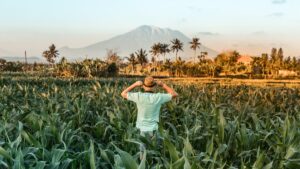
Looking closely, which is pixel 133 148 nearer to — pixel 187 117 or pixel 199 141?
pixel 199 141

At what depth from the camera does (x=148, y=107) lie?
243 inches

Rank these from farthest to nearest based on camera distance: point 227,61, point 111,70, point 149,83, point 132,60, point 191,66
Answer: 1. point 227,61
2. point 132,60
3. point 191,66
4. point 111,70
5. point 149,83

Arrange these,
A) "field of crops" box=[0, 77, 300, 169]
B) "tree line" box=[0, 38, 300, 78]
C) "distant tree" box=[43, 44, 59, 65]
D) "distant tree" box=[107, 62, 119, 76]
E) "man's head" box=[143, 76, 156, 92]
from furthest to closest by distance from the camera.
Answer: "distant tree" box=[43, 44, 59, 65], "tree line" box=[0, 38, 300, 78], "distant tree" box=[107, 62, 119, 76], "man's head" box=[143, 76, 156, 92], "field of crops" box=[0, 77, 300, 169]

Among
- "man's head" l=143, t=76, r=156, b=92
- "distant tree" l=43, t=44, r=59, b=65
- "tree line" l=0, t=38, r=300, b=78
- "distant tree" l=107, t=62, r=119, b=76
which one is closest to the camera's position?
"man's head" l=143, t=76, r=156, b=92

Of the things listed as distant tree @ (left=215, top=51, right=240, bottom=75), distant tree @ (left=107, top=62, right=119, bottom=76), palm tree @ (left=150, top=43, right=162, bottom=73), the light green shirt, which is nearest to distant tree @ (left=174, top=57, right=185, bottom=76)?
distant tree @ (left=215, top=51, right=240, bottom=75)

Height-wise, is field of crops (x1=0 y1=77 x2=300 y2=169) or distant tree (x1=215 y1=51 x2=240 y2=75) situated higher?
distant tree (x1=215 y1=51 x2=240 y2=75)

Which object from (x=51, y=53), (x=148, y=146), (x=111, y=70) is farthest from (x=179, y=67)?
(x=148, y=146)

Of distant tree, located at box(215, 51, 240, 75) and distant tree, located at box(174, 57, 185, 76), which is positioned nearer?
distant tree, located at box(174, 57, 185, 76)

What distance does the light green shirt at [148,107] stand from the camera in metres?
6.13

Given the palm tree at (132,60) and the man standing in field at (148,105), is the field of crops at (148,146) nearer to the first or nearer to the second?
the man standing in field at (148,105)

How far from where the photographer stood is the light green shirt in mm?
6133

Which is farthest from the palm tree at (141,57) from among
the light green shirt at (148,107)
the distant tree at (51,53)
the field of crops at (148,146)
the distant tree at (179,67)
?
the light green shirt at (148,107)

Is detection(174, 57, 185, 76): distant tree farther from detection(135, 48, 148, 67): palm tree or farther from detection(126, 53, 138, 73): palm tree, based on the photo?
detection(126, 53, 138, 73): palm tree

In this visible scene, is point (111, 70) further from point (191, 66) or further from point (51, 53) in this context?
point (51, 53)
